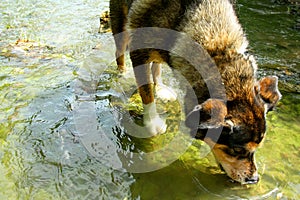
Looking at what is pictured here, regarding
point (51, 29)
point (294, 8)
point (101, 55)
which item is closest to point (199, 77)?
point (101, 55)

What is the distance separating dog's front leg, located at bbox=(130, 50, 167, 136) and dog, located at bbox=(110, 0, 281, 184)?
0.01 meters

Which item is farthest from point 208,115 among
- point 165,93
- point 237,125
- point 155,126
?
point 165,93

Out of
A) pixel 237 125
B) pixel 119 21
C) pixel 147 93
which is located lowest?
pixel 147 93

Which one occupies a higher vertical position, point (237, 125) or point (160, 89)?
point (237, 125)

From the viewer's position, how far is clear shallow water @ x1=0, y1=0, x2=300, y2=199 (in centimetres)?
346

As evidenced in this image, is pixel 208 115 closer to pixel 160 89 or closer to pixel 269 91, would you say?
pixel 269 91

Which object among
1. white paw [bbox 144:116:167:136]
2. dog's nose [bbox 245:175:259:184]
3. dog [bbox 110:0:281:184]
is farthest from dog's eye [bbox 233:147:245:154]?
white paw [bbox 144:116:167:136]

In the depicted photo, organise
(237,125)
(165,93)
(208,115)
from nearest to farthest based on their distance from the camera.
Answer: (208,115)
(237,125)
(165,93)

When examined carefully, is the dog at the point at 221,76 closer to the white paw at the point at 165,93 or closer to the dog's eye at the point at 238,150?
the dog's eye at the point at 238,150

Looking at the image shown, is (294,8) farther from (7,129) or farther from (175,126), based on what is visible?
(7,129)

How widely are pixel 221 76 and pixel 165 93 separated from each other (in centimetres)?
195

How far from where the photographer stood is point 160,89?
512 centimetres

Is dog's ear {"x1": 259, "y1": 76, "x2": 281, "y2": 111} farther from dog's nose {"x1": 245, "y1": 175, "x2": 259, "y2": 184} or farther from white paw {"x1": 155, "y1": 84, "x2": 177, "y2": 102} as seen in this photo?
white paw {"x1": 155, "y1": 84, "x2": 177, "y2": 102}

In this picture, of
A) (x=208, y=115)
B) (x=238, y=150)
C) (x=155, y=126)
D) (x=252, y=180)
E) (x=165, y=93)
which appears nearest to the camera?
(x=208, y=115)
